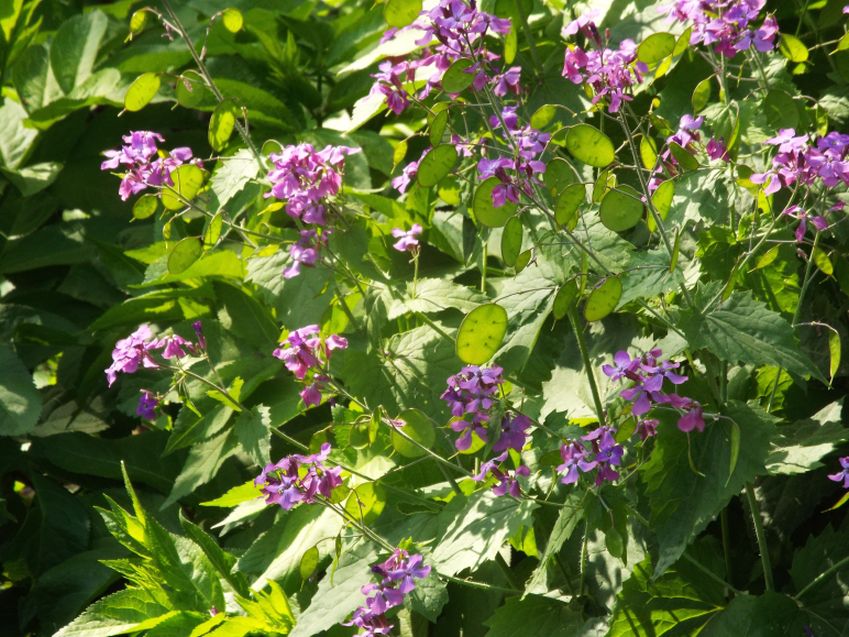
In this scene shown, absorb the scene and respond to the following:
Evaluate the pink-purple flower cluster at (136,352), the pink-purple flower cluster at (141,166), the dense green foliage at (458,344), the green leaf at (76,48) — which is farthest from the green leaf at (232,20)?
the green leaf at (76,48)

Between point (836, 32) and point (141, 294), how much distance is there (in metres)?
1.71

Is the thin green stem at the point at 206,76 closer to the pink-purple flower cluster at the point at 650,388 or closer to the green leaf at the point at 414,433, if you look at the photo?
the green leaf at the point at 414,433

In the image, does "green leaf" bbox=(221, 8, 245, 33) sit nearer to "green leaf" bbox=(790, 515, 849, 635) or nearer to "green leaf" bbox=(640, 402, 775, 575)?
"green leaf" bbox=(640, 402, 775, 575)

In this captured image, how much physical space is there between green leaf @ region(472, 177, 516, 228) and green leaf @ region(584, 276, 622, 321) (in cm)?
18

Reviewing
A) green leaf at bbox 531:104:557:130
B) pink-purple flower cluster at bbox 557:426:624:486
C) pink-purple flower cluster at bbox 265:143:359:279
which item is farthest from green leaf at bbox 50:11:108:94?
pink-purple flower cluster at bbox 557:426:624:486

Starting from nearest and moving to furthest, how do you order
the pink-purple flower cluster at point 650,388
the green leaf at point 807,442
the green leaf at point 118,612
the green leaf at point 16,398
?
the pink-purple flower cluster at point 650,388 → the green leaf at point 807,442 → the green leaf at point 118,612 → the green leaf at point 16,398

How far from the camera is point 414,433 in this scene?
1727 mm

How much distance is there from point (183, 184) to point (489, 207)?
63 cm

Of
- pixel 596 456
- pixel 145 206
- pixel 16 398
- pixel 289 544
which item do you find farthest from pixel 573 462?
pixel 16 398

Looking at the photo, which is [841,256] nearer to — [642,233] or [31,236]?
[642,233]

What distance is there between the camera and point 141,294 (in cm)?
277

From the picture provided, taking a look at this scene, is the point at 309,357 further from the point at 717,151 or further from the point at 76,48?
the point at 76,48

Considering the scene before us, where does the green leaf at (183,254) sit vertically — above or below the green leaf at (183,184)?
below

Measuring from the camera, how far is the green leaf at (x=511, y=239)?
1518 millimetres
